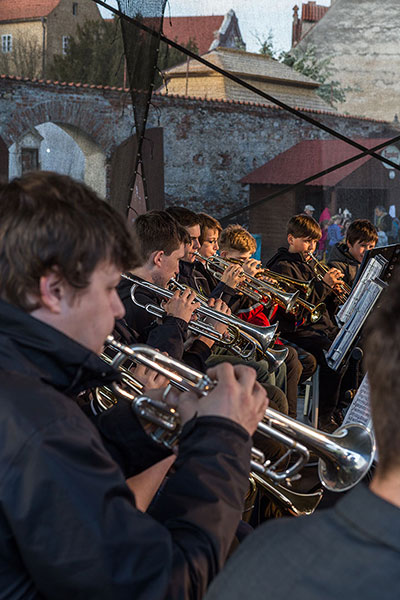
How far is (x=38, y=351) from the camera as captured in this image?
133 cm

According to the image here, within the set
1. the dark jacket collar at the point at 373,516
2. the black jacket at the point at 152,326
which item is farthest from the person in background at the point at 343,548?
the black jacket at the point at 152,326

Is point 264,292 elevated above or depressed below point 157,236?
below

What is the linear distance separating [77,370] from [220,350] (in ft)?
10.4

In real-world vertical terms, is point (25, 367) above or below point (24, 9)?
below

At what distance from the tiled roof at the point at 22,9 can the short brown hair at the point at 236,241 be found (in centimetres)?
251

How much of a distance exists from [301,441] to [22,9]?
5.75 metres

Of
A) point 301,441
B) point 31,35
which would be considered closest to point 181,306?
point 301,441

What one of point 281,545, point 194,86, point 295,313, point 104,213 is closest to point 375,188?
point 194,86

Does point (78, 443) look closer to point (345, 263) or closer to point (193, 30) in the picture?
point (345, 263)

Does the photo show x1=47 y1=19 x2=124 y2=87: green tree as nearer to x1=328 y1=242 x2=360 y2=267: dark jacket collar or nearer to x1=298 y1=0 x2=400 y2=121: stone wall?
x1=298 y1=0 x2=400 y2=121: stone wall

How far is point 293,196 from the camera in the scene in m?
7.24

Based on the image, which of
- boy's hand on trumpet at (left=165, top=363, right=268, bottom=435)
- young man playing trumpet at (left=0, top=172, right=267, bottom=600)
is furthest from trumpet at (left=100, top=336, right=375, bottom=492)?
young man playing trumpet at (left=0, top=172, right=267, bottom=600)

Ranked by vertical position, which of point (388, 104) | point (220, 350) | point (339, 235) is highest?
point (388, 104)

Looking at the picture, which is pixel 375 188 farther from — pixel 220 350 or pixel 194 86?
pixel 220 350
